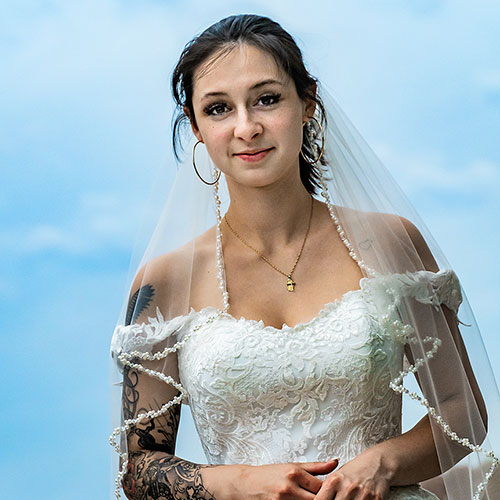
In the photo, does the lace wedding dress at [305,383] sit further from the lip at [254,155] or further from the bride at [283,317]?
the lip at [254,155]

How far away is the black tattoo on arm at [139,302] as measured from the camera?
134 inches

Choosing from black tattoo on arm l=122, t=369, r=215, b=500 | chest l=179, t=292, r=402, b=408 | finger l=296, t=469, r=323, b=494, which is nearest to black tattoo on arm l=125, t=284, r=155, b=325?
black tattoo on arm l=122, t=369, r=215, b=500

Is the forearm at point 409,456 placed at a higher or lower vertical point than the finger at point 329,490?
higher

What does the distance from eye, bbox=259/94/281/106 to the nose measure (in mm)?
69

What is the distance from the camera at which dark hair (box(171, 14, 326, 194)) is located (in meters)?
3.25

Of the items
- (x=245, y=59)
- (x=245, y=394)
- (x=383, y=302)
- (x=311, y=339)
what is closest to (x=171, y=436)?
(x=245, y=394)

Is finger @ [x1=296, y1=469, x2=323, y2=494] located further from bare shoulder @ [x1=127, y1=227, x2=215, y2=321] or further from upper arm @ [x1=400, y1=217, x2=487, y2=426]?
bare shoulder @ [x1=127, y1=227, x2=215, y2=321]

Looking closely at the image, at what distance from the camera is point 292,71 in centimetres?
325

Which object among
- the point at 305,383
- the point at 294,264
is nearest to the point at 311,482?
the point at 305,383

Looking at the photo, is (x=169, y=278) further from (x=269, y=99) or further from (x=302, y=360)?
(x=269, y=99)

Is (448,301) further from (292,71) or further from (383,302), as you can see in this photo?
(292,71)

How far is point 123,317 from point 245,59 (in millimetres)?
927

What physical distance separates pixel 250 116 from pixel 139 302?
0.72m

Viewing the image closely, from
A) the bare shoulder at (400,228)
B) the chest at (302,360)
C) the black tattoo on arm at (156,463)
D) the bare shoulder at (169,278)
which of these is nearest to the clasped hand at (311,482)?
the black tattoo on arm at (156,463)
